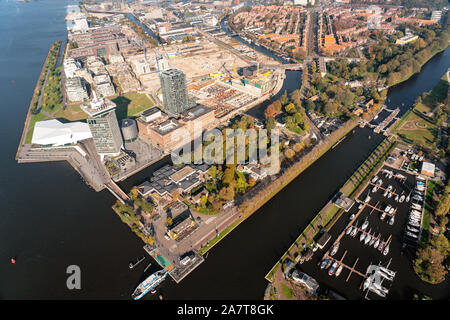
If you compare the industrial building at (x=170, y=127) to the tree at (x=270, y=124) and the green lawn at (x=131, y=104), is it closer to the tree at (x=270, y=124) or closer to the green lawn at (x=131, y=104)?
the green lawn at (x=131, y=104)

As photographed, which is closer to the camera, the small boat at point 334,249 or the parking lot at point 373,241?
the parking lot at point 373,241

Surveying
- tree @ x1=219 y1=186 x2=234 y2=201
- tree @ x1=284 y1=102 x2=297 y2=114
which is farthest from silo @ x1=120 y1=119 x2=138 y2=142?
tree @ x1=284 y1=102 x2=297 y2=114

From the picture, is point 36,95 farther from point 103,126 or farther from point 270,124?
point 270,124

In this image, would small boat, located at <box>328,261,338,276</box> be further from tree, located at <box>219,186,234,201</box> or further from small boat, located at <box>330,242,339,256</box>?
tree, located at <box>219,186,234,201</box>

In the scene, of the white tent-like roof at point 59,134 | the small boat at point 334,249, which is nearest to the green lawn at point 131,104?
the white tent-like roof at point 59,134

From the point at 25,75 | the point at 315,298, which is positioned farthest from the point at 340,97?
the point at 25,75
